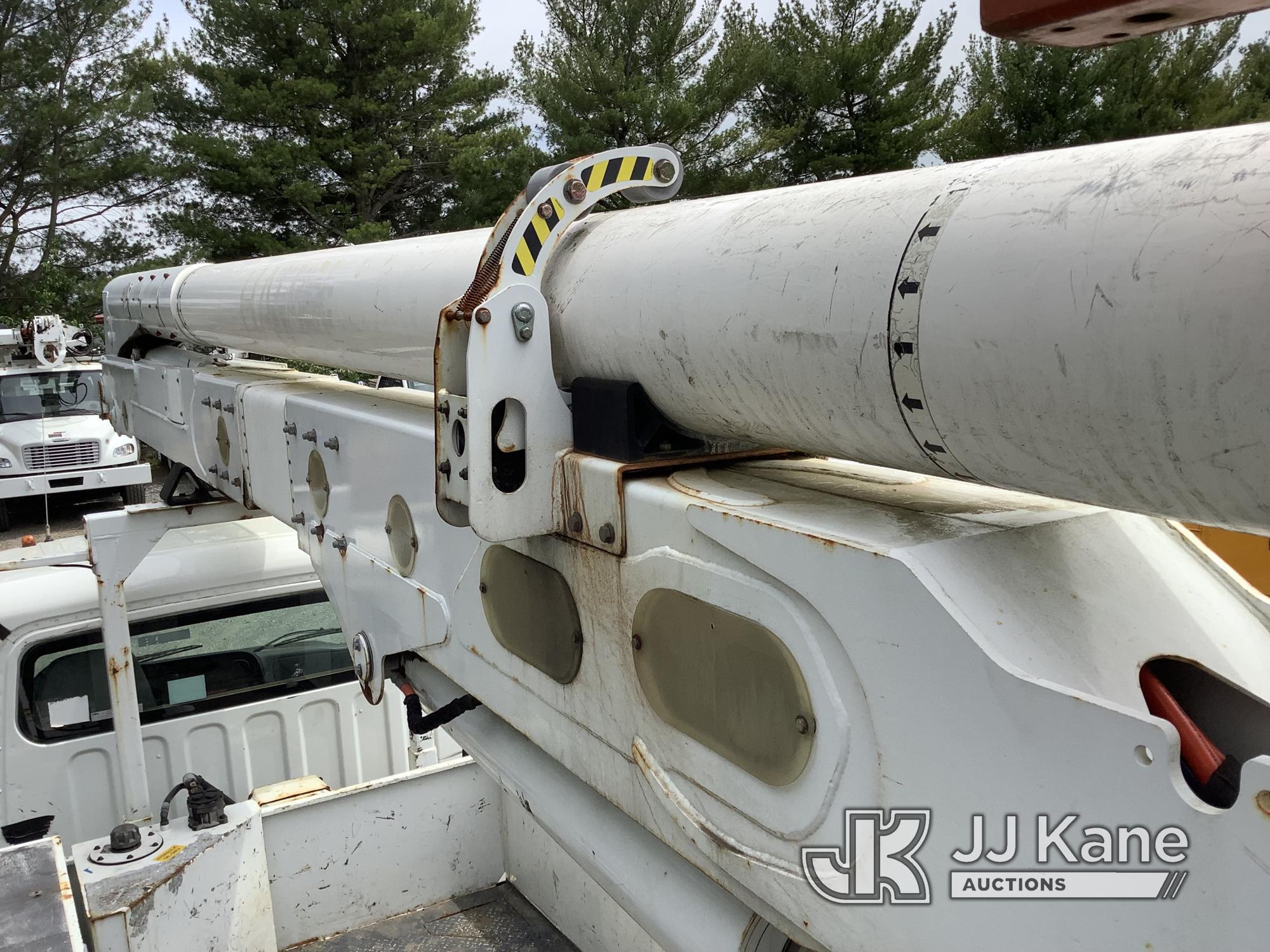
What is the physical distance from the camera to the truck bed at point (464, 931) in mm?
4062

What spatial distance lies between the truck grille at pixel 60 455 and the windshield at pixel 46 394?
1.47 feet

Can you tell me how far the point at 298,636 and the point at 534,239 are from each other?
347cm

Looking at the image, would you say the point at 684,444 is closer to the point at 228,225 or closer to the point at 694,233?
the point at 694,233

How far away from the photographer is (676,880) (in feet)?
4.73

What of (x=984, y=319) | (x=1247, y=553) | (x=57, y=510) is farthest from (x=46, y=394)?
(x=984, y=319)

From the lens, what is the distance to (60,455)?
506 inches

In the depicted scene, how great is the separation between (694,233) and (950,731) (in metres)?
0.64

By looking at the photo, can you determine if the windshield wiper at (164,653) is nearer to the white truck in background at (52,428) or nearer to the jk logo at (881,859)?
the jk logo at (881,859)

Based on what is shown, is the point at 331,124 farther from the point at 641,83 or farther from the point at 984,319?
the point at 984,319

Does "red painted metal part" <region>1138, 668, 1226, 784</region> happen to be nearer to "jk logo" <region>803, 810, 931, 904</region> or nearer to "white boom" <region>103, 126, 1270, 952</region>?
"white boom" <region>103, 126, 1270, 952</region>

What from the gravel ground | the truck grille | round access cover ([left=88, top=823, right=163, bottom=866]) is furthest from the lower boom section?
the gravel ground

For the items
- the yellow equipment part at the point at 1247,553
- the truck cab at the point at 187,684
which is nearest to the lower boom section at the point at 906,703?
the yellow equipment part at the point at 1247,553

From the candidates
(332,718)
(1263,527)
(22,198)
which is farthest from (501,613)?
(22,198)

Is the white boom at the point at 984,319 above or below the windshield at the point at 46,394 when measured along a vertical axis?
above
